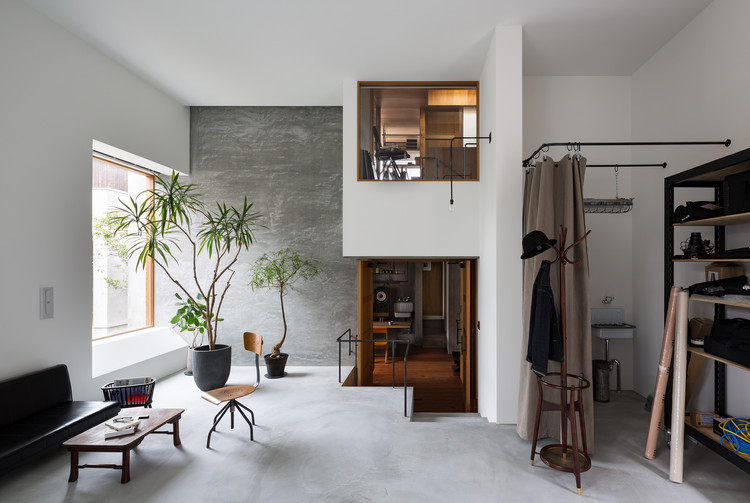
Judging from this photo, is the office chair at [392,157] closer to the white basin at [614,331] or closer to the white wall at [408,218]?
the white wall at [408,218]

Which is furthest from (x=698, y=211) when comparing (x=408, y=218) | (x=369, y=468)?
(x=369, y=468)

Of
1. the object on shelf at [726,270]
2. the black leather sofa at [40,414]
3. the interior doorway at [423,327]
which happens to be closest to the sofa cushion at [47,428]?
the black leather sofa at [40,414]

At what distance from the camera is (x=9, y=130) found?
3.44 meters

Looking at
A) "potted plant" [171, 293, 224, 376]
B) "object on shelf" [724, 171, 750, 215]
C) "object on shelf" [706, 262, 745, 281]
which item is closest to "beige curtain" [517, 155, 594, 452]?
"object on shelf" [724, 171, 750, 215]

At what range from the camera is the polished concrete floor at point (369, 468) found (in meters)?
2.72

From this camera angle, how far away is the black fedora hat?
112 inches

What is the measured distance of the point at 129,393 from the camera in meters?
3.96

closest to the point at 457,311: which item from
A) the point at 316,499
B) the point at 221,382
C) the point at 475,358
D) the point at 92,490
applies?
the point at 475,358

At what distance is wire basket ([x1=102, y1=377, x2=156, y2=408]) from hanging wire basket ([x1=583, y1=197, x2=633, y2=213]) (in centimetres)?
484

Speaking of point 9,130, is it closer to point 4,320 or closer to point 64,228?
point 64,228

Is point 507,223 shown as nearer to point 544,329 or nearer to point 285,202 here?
point 544,329

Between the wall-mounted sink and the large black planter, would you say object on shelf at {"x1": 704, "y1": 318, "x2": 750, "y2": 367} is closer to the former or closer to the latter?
the wall-mounted sink

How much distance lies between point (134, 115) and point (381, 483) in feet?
16.2

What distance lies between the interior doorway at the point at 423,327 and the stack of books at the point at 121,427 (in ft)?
9.70
